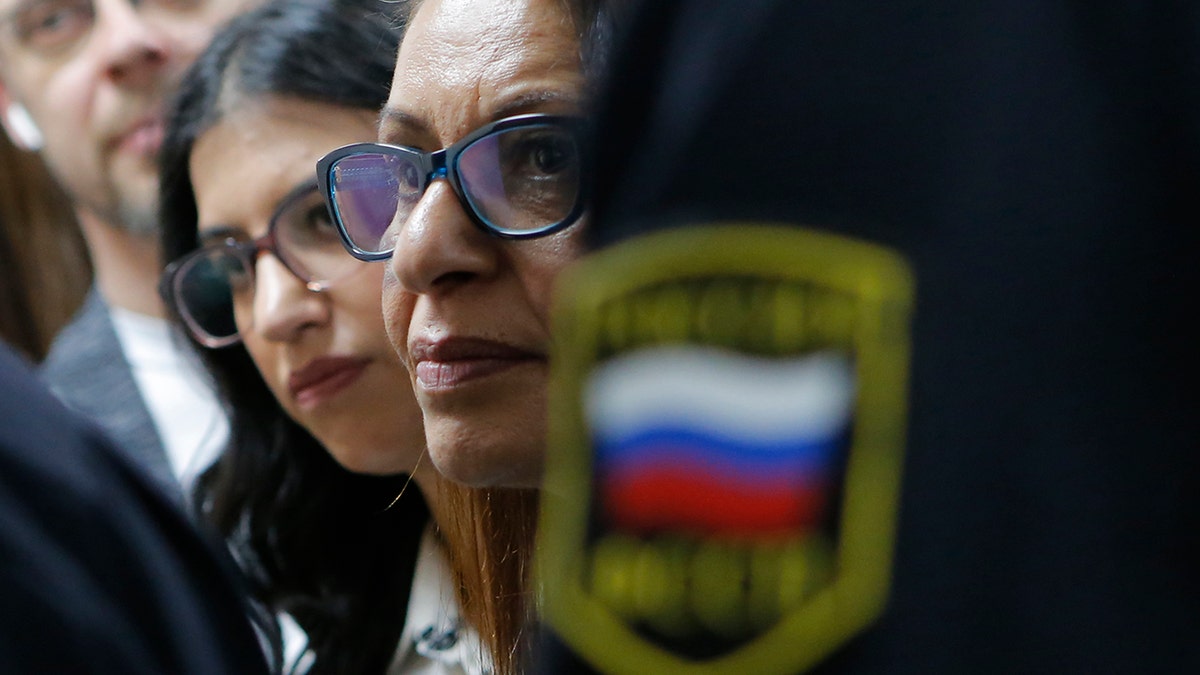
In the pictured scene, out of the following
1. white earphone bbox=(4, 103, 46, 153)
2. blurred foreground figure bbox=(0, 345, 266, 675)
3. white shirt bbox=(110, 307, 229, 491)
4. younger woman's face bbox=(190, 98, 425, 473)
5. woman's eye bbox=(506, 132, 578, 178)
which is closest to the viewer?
blurred foreground figure bbox=(0, 345, 266, 675)

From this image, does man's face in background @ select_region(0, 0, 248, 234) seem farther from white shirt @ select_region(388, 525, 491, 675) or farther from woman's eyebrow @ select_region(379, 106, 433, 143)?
woman's eyebrow @ select_region(379, 106, 433, 143)

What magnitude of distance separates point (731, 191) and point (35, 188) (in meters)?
2.53

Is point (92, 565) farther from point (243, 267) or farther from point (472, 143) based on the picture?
point (243, 267)

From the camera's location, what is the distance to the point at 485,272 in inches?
34.8

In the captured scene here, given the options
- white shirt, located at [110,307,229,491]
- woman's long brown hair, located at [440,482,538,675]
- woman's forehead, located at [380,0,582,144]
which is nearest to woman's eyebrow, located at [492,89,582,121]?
woman's forehead, located at [380,0,582,144]

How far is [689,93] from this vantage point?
400 mm

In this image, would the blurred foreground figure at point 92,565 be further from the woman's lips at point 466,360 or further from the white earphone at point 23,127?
the white earphone at point 23,127

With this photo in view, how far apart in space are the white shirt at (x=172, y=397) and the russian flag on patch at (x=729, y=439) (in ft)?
4.94

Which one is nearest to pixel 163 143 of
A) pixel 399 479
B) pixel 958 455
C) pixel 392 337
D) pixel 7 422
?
pixel 399 479

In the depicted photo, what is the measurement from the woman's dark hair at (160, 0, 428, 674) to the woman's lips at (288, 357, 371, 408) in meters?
0.14

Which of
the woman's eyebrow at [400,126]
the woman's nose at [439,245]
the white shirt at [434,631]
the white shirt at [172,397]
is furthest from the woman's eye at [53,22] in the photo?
the woman's nose at [439,245]

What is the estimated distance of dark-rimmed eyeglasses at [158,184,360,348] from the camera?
1.32 metres

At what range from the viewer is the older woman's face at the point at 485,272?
88 cm

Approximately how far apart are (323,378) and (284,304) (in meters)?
0.08
